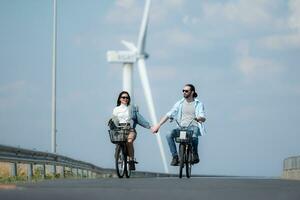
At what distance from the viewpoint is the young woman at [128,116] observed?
17.5 meters

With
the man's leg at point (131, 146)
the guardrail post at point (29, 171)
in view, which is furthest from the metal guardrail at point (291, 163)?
the guardrail post at point (29, 171)

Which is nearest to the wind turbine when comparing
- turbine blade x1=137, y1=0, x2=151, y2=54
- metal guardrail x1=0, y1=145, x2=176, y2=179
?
turbine blade x1=137, y1=0, x2=151, y2=54

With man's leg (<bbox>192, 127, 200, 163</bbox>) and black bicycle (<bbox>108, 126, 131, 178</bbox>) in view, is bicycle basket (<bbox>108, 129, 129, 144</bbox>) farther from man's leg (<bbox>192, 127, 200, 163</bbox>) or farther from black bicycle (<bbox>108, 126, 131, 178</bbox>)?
man's leg (<bbox>192, 127, 200, 163</bbox>)

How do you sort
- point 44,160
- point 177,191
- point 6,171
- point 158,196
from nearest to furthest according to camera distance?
1. point 158,196
2. point 177,191
3. point 6,171
4. point 44,160

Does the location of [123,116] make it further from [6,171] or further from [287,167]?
[287,167]

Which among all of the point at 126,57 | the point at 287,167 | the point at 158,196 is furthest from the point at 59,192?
the point at 126,57

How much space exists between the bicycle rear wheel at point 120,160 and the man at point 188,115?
3.14ft

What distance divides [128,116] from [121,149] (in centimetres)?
71

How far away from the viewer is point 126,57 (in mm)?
49375

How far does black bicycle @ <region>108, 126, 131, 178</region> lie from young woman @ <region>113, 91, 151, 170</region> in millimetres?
106

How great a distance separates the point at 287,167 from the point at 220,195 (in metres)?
13.3

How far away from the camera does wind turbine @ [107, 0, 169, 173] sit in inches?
1634

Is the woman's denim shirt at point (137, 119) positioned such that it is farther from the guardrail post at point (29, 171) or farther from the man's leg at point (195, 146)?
the guardrail post at point (29, 171)

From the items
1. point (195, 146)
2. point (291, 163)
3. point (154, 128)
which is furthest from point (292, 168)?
point (154, 128)
